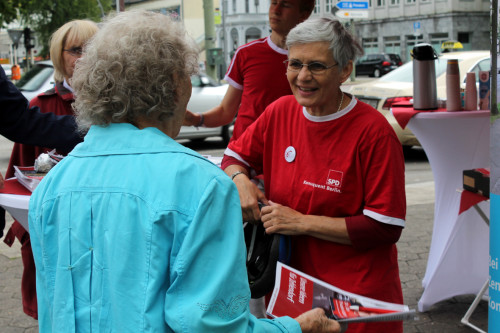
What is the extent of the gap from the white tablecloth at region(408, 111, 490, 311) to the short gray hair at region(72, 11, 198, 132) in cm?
245

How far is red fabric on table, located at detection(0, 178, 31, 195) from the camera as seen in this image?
2.47 meters

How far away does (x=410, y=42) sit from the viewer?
160ft

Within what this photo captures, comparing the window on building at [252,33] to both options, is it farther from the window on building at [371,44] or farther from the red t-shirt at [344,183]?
Result: the red t-shirt at [344,183]

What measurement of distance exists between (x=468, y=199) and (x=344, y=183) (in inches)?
70.1

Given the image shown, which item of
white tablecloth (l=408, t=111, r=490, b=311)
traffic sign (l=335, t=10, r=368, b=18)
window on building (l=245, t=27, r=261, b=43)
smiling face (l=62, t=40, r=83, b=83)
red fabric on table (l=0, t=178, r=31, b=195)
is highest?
window on building (l=245, t=27, r=261, b=43)

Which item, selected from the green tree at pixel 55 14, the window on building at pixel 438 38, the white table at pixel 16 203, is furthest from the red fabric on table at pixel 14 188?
the window on building at pixel 438 38

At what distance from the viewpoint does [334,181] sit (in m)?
2.24

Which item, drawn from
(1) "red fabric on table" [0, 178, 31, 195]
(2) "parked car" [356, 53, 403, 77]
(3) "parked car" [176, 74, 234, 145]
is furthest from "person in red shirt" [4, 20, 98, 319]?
(2) "parked car" [356, 53, 403, 77]

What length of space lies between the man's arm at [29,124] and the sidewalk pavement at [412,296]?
1660mm

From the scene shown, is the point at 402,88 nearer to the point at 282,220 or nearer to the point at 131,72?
the point at 282,220

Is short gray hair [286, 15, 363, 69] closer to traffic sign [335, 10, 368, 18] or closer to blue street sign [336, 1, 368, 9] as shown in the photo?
traffic sign [335, 10, 368, 18]

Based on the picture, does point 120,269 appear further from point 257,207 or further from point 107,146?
point 257,207

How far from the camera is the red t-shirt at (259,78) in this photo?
3.26m

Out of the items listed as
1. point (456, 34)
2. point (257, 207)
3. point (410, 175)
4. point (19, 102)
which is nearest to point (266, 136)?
point (257, 207)
